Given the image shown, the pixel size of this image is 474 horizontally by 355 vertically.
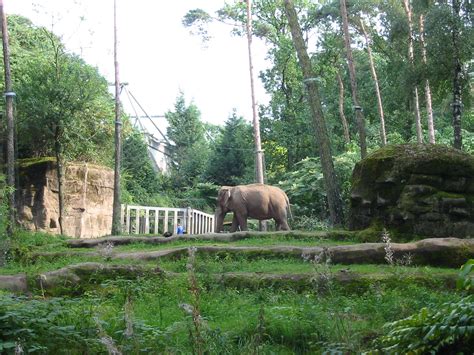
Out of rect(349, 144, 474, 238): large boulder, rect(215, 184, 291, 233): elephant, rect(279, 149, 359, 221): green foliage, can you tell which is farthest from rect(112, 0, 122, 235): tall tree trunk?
rect(279, 149, 359, 221): green foliage

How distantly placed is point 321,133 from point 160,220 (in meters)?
13.5

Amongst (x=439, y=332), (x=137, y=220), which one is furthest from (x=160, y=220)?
(x=439, y=332)

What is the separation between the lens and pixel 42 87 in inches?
916

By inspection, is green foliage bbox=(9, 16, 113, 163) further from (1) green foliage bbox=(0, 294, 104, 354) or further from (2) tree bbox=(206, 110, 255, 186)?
(1) green foliage bbox=(0, 294, 104, 354)

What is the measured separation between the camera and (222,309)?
8375mm

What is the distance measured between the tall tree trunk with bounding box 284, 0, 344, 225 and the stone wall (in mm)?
9228

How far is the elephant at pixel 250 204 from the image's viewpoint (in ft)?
75.6

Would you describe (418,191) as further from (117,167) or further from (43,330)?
(117,167)

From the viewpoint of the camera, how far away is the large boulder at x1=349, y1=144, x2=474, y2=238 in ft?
47.1

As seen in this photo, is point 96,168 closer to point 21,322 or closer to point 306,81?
point 306,81

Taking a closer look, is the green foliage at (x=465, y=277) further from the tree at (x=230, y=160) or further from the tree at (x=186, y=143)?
the tree at (x=186, y=143)

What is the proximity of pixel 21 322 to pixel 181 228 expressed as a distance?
73.5 ft

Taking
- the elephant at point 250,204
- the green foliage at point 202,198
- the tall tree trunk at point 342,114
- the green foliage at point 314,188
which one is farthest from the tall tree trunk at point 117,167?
the tall tree trunk at point 342,114

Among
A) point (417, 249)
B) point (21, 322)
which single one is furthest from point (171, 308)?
point (417, 249)
